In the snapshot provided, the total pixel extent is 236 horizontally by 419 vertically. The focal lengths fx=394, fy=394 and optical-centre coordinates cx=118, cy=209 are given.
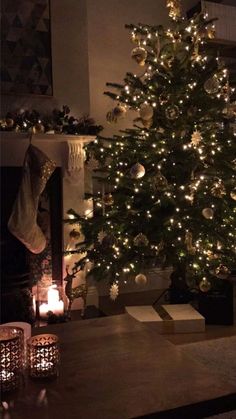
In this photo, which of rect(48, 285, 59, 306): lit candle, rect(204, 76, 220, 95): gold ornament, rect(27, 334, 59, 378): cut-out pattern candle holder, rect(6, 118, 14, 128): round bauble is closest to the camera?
rect(27, 334, 59, 378): cut-out pattern candle holder

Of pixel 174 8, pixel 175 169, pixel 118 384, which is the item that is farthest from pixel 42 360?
pixel 174 8

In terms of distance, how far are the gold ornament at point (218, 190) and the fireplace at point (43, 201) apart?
1101 millimetres

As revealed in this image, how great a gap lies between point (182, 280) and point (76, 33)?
7.41 ft

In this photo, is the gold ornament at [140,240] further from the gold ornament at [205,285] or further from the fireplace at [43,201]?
the fireplace at [43,201]

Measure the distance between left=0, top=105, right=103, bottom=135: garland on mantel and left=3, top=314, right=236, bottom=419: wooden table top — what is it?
1955 mm

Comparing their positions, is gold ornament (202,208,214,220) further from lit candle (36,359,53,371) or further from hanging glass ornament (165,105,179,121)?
lit candle (36,359,53,371)

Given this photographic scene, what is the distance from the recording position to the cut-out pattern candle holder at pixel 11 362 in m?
1.06

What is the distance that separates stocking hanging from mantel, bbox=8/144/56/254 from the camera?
280cm

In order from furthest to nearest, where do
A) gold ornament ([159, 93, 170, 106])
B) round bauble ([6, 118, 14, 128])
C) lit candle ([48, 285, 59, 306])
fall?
1. lit candle ([48, 285, 59, 306])
2. round bauble ([6, 118, 14, 128])
3. gold ornament ([159, 93, 170, 106])

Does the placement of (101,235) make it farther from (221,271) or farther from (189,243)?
(221,271)

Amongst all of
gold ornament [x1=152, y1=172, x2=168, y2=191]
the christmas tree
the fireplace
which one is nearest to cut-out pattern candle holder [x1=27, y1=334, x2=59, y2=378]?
the christmas tree

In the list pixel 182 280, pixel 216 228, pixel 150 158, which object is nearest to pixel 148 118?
pixel 150 158

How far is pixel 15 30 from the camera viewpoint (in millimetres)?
3100

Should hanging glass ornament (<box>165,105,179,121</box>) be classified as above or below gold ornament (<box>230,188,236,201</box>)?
above
